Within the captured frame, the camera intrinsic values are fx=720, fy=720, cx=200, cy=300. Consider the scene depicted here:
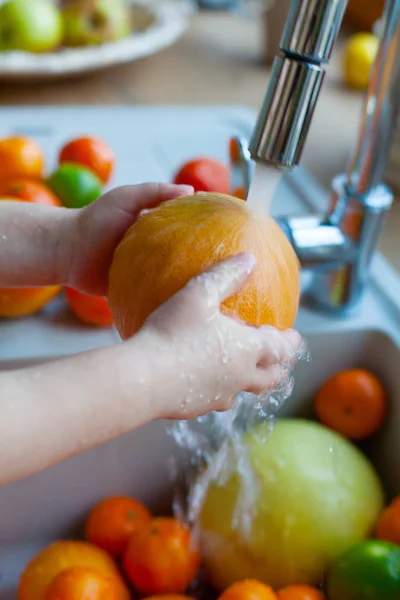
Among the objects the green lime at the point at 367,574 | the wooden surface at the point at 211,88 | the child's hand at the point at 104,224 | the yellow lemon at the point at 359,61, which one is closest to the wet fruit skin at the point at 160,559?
the green lime at the point at 367,574

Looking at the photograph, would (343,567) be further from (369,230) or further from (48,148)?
(48,148)

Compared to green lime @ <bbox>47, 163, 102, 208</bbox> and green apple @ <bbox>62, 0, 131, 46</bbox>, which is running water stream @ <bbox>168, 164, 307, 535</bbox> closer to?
green lime @ <bbox>47, 163, 102, 208</bbox>

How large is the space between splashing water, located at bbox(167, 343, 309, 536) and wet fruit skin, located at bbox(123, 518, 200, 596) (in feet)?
0.12

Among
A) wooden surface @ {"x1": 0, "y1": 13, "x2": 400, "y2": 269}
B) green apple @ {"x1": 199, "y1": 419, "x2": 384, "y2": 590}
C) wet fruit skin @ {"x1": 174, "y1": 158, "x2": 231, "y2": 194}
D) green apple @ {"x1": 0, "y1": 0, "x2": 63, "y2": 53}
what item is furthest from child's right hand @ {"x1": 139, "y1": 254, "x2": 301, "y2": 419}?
green apple @ {"x1": 0, "y1": 0, "x2": 63, "y2": 53}

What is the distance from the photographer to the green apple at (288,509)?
26.0 inches

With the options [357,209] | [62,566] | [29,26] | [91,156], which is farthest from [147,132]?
[62,566]

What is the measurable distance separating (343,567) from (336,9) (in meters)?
0.44

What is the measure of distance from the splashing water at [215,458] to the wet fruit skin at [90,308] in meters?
0.13

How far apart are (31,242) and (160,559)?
1.05 ft

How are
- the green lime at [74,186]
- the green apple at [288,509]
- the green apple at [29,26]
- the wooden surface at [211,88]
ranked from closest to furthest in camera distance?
1. the green apple at [288,509]
2. the green lime at [74,186]
3. the wooden surface at [211,88]
4. the green apple at [29,26]

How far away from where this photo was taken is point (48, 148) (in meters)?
1.04

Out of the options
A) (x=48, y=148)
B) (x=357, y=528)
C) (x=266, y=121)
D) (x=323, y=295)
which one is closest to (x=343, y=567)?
(x=357, y=528)

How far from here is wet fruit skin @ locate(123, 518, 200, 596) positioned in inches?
26.5

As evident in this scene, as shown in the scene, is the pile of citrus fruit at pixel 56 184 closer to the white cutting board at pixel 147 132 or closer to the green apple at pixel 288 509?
the white cutting board at pixel 147 132
